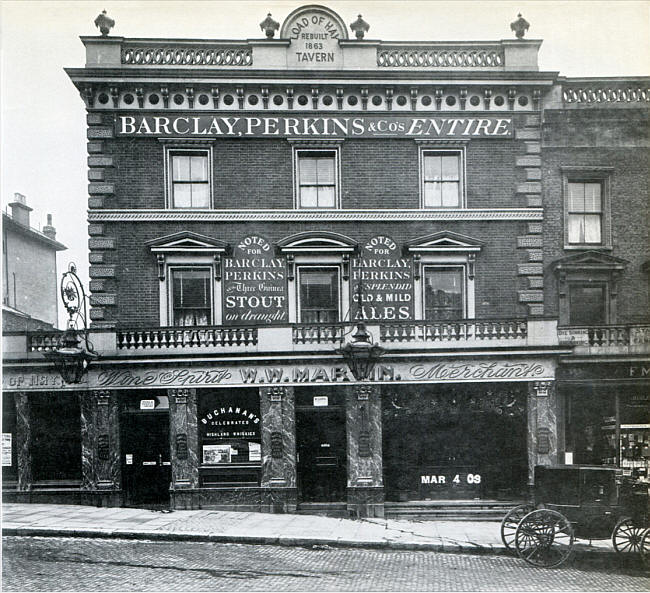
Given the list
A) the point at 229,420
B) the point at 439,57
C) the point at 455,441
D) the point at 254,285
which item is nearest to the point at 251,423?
the point at 229,420

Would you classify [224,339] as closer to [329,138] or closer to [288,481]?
[288,481]

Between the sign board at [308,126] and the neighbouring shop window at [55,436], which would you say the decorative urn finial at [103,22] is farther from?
the neighbouring shop window at [55,436]

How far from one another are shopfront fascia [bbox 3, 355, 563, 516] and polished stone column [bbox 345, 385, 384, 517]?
2cm

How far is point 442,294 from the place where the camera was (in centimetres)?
1666

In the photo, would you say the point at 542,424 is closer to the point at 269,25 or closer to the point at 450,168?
the point at 450,168

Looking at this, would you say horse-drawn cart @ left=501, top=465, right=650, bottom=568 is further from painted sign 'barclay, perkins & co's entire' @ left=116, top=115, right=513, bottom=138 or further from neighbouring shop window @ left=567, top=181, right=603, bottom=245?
painted sign 'barclay, perkins & co's entire' @ left=116, top=115, right=513, bottom=138

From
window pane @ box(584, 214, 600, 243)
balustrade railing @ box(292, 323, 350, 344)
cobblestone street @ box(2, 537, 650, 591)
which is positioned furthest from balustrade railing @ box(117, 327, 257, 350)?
window pane @ box(584, 214, 600, 243)

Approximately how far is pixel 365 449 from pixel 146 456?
5.05m

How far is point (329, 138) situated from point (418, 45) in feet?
9.42

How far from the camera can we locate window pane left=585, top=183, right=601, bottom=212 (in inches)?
661

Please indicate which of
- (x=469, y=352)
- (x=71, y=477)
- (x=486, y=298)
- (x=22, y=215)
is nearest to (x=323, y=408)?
(x=469, y=352)

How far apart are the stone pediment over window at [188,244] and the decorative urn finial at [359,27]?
18.0ft

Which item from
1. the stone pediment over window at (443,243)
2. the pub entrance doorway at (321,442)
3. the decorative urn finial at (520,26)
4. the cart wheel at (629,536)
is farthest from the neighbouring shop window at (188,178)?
the cart wheel at (629,536)

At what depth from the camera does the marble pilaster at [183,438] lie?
16.1 meters
